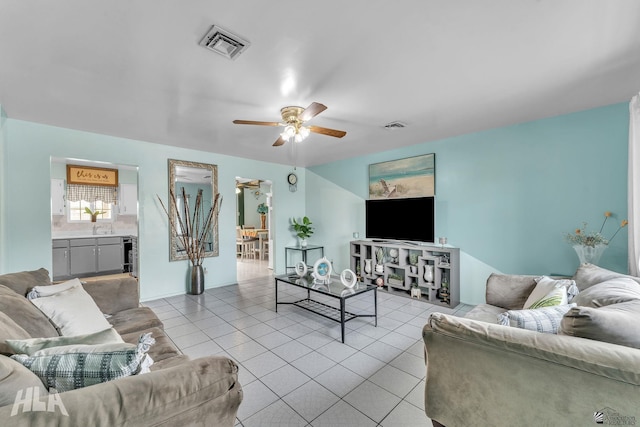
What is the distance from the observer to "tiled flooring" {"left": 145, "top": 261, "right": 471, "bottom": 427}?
5.75 feet

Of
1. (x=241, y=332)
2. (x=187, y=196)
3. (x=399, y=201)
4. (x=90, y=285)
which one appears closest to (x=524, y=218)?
(x=399, y=201)

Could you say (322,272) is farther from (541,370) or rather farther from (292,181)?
(292,181)

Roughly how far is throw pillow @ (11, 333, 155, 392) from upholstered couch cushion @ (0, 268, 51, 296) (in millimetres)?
1242

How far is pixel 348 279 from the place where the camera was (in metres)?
3.15

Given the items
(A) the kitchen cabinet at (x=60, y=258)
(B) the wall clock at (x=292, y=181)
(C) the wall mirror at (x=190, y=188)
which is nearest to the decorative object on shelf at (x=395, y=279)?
(B) the wall clock at (x=292, y=181)

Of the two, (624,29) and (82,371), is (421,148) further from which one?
(82,371)

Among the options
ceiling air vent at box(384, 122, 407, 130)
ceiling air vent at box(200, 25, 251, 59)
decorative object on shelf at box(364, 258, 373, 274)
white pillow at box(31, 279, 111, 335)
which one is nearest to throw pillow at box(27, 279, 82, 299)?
white pillow at box(31, 279, 111, 335)

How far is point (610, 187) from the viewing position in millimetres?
2771

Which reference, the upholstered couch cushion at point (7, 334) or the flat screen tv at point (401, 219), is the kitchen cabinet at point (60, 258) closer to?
the upholstered couch cushion at point (7, 334)

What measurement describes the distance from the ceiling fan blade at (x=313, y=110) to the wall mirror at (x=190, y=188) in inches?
111

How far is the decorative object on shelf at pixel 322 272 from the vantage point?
10.8 feet

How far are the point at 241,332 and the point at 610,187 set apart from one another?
4.18m

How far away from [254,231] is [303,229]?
103 inches

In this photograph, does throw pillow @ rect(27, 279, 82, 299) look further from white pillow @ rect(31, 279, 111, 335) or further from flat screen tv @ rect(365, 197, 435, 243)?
flat screen tv @ rect(365, 197, 435, 243)
